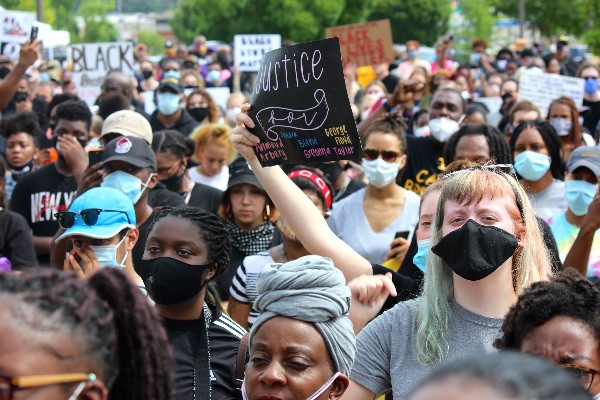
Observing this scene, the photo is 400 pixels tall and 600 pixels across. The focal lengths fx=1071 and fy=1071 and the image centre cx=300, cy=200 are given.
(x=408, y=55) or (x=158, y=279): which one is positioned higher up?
(x=158, y=279)

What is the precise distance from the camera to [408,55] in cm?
2123

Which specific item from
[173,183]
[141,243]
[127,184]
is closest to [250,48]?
[173,183]

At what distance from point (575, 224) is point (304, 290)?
3.15m

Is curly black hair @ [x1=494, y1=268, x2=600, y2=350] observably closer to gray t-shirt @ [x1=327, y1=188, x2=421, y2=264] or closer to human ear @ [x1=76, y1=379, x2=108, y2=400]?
human ear @ [x1=76, y1=379, x2=108, y2=400]

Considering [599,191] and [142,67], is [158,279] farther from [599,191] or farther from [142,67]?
[142,67]

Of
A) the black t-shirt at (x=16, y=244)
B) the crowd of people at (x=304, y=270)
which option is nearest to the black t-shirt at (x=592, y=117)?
the crowd of people at (x=304, y=270)

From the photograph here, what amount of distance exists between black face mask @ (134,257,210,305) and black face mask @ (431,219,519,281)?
3.52ft

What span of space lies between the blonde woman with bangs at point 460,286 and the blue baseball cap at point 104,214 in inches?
65.6

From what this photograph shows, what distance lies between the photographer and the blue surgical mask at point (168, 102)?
1145cm

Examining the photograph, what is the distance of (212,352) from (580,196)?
286cm

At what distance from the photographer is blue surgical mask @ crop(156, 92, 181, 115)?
1145 cm

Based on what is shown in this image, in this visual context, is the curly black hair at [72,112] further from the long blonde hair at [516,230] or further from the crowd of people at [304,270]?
the long blonde hair at [516,230]

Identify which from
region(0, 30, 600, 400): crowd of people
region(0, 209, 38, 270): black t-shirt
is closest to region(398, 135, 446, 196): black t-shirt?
region(0, 30, 600, 400): crowd of people

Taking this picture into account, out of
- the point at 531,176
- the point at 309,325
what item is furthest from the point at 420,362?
the point at 531,176
